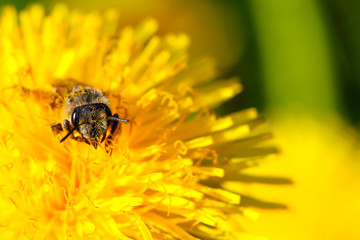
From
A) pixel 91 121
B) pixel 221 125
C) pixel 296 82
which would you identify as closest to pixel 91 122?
pixel 91 121

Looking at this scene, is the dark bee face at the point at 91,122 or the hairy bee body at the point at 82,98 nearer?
the dark bee face at the point at 91,122

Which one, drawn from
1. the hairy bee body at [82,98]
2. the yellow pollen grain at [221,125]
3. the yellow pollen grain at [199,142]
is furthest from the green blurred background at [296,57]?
the hairy bee body at [82,98]

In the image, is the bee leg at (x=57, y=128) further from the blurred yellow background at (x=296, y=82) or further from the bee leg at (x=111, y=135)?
the blurred yellow background at (x=296, y=82)

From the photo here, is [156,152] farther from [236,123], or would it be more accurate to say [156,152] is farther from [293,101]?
[293,101]

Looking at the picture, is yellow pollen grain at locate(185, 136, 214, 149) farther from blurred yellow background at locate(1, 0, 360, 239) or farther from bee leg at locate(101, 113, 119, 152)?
blurred yellow background at locate(1, 0, 360, 239)

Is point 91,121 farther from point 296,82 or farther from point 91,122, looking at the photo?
point 296,82

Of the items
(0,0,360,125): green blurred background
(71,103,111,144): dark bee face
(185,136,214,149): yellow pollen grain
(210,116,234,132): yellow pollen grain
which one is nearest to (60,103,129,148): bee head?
(71,103,111,144): dark bee face
